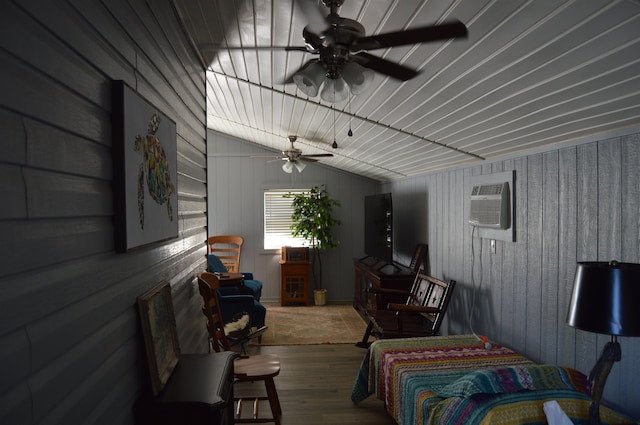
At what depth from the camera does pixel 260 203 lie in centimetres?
734

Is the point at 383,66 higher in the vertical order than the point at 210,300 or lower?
higher

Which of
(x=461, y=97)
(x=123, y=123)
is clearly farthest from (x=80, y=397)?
(x=461, y=97)

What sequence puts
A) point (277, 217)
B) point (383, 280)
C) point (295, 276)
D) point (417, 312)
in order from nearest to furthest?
point (417, 312) < point (383, 280) < point (295, 276) < point (277, 217)

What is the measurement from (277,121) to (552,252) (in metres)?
3.02

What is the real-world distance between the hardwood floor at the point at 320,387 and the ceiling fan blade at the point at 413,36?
2745mm

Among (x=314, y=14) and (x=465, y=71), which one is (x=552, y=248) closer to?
(x=465, y=71)

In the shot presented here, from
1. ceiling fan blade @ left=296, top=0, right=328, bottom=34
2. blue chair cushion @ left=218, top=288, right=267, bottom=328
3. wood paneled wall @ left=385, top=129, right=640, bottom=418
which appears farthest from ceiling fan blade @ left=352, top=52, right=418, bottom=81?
blue chair cushion @ left=218, top=288, right=267, bottom=328

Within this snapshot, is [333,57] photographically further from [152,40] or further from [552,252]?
[552,252]

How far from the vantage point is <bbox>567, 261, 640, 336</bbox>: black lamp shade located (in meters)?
1.63

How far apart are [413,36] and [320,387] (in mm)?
3227

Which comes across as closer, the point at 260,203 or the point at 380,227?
the point at 380,227

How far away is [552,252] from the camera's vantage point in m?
2.78

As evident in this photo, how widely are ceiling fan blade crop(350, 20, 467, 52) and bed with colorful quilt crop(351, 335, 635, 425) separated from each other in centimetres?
151

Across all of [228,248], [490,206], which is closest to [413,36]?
[490,206]
